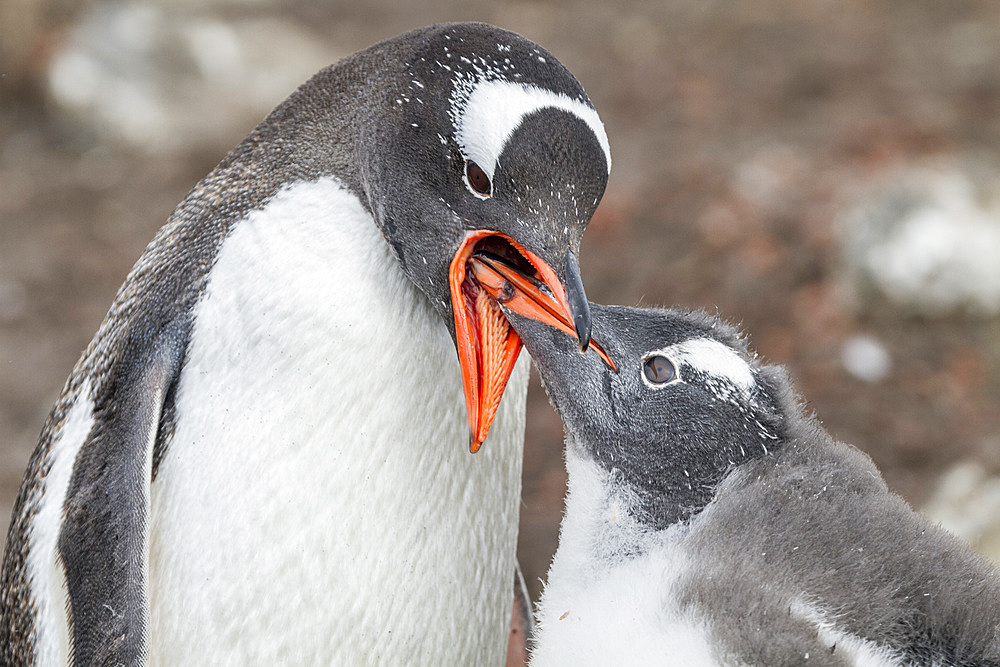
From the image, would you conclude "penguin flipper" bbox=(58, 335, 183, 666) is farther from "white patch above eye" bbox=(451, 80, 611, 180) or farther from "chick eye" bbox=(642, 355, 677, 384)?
"chick eye" bbox=(642, 355, 677, 384)

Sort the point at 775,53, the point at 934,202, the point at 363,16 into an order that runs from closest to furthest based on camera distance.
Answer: the point at 934,202 < the point at 775,53 < the point at 363,16

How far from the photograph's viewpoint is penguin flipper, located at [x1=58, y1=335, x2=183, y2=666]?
5.18 feet

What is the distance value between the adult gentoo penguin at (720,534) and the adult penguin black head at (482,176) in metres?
0.09

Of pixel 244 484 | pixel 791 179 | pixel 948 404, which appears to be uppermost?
pixel 791 179

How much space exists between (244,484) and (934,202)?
3395mm

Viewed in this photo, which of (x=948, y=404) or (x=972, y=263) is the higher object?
(x=972, y=263)

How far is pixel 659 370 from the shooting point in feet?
5.19

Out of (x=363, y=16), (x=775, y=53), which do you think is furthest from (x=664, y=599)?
(x=363, y=16)

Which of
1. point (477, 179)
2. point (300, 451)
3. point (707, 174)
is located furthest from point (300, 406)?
point (707, 174)

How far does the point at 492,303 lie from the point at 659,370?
27 centimetres

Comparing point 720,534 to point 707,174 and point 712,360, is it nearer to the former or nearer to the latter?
point 712,360

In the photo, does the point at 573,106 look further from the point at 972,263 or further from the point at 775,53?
the point at 775,53

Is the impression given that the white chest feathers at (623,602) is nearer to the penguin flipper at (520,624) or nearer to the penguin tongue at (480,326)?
the penguin tongue at (480,326)

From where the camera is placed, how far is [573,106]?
4.77 ft
